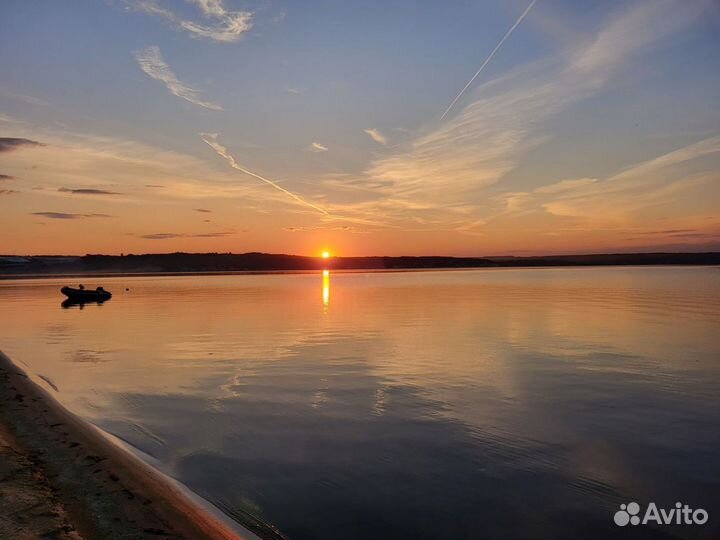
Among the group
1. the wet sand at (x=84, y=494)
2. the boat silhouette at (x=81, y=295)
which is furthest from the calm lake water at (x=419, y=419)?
the boat silhouette at (x=81, y=295)

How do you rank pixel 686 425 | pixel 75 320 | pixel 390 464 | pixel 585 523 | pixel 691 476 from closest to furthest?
1. pixel 585 523
2. pixel 691 476
3. pixel 390 464
4. pixel 686 425
5. pixel 75 320

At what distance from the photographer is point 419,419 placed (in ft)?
50.1

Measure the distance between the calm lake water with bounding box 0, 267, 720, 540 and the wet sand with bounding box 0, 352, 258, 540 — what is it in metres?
1.15

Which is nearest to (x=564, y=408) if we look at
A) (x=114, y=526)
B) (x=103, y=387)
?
(x=114, y=526)

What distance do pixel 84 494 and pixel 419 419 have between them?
917cm

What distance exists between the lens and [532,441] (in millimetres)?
13367

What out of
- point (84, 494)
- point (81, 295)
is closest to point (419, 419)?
point (84, 494)

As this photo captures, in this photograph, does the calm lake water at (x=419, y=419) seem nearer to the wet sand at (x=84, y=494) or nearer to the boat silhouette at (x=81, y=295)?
the wet sand at (x=84, y=494)

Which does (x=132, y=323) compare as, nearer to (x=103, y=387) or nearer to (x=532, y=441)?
(x=103, y=387)

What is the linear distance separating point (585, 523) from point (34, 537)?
9.04 meters

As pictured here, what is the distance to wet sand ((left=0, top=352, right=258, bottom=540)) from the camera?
7766 millimetres

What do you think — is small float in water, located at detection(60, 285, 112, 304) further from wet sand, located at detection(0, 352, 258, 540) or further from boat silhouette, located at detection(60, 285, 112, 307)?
wet sand, located at detection(0, 352, 258, 540)

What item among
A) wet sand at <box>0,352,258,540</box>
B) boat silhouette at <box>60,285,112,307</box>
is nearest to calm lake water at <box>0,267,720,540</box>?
wet sand at <box>0,352,258,540</box>

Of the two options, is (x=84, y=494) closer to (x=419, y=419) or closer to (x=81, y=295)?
(x=419, y=419)
